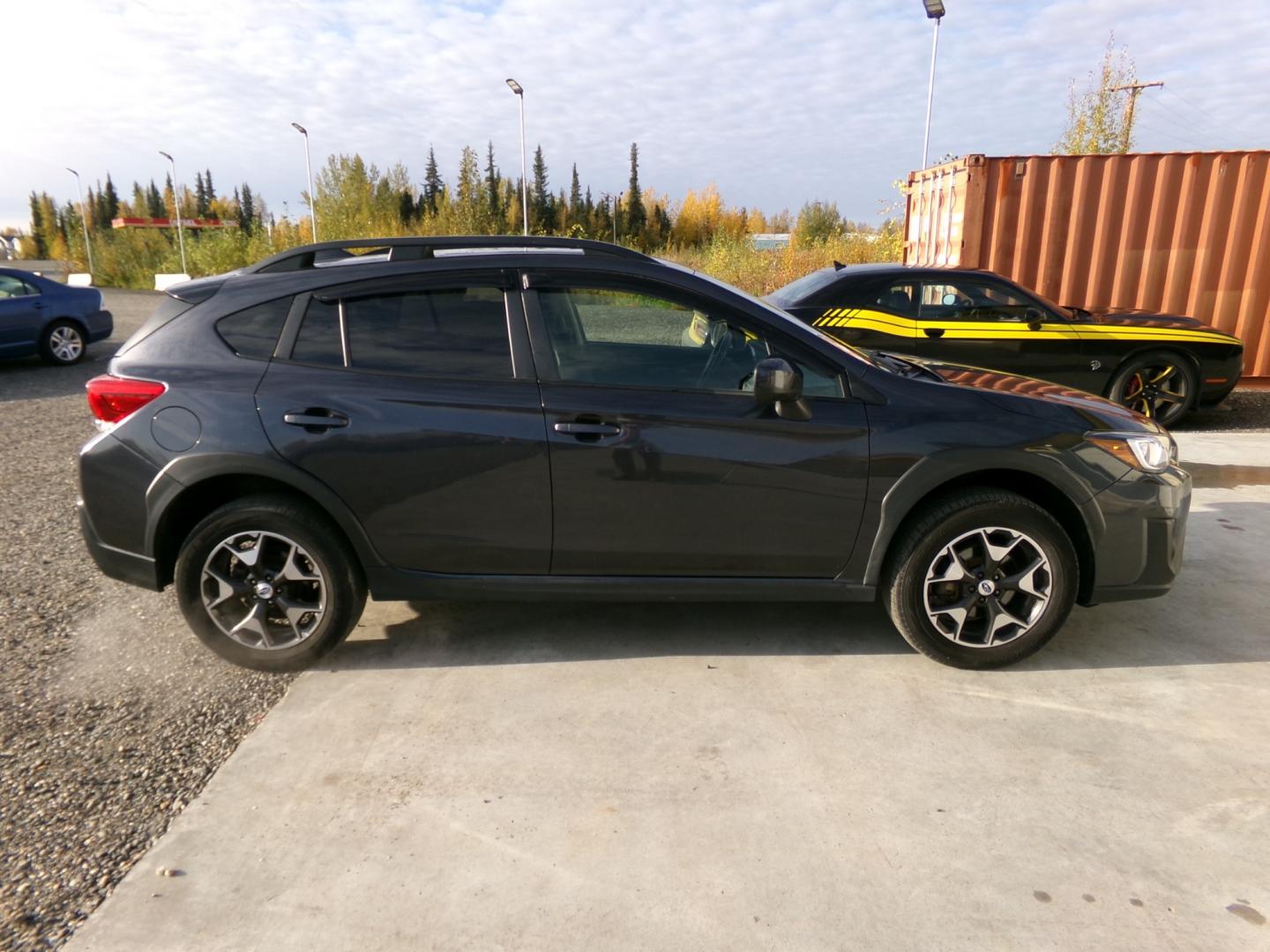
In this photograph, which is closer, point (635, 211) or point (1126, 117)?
point (1126, 117)

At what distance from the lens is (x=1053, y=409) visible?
3.79m

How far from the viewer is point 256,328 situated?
368 cm

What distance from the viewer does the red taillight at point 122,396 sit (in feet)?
11.8

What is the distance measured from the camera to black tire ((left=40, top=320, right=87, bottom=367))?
13070 mm

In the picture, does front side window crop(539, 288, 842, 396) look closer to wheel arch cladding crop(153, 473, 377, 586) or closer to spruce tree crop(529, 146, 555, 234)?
wheel arch cladding crop(153, 473, 377, 586)

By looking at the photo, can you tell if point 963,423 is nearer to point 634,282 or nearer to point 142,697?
point 634,282

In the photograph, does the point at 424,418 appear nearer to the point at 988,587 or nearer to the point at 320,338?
the point at 320,338

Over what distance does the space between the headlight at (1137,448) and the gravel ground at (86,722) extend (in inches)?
136

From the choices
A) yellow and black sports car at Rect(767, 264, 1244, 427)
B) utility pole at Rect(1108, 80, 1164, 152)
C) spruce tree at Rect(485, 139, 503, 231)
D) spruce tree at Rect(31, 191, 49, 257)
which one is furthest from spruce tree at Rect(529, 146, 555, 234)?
spruce tree at Rect(31, 191, 49, 257)

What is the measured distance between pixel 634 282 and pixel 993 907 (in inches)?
99.4

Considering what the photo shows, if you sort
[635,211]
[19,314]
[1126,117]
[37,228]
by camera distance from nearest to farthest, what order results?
1. [19,314]
2. [1126,117]
3. [635,211]
4. [37,228]

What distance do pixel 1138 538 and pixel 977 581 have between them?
688 mm

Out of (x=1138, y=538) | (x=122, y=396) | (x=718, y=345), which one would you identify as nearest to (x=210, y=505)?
(x=122, y=396)

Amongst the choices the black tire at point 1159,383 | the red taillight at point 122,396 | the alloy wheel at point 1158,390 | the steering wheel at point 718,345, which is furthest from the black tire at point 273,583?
the alloy wheel at point 1158,390
